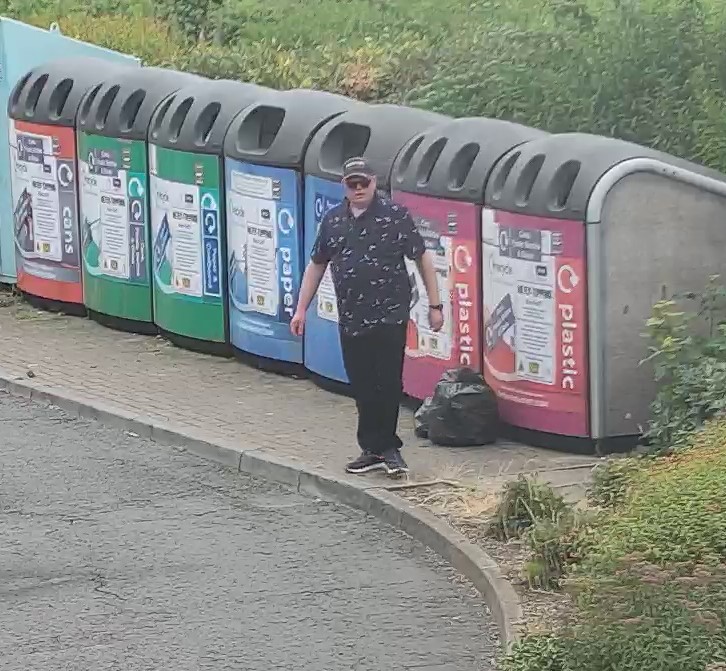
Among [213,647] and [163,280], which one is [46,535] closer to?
[213,647]

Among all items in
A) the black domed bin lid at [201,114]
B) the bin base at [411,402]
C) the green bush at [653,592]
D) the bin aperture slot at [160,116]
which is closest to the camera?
the green bush at [653,592]

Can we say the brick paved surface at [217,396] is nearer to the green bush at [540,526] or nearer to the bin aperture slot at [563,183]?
the green bush at [540,526]

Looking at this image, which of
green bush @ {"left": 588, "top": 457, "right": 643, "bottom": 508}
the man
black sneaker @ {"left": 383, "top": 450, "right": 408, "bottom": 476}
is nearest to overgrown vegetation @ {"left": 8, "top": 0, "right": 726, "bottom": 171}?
the man

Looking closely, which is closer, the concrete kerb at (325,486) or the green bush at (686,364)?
the concrete kerb at (325,486)

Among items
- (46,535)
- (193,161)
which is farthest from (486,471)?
(193,161)

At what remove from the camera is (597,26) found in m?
15.1

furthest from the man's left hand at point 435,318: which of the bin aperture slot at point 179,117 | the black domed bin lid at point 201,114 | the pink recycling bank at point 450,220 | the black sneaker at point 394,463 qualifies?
the bin aperture slot at point 179,117

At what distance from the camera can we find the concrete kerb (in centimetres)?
739

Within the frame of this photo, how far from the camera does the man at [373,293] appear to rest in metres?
9.09

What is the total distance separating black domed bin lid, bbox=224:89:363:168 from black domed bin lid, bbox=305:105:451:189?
0.40ft

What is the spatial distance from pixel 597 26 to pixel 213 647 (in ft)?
30.7

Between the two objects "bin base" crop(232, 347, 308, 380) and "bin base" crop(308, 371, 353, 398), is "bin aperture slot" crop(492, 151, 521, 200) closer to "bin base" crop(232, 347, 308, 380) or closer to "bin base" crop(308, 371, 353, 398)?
"bin base" crop(308, 371, 353, 398)

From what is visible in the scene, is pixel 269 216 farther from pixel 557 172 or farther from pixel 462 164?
pixel 557 172

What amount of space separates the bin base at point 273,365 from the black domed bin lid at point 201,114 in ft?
4.59
